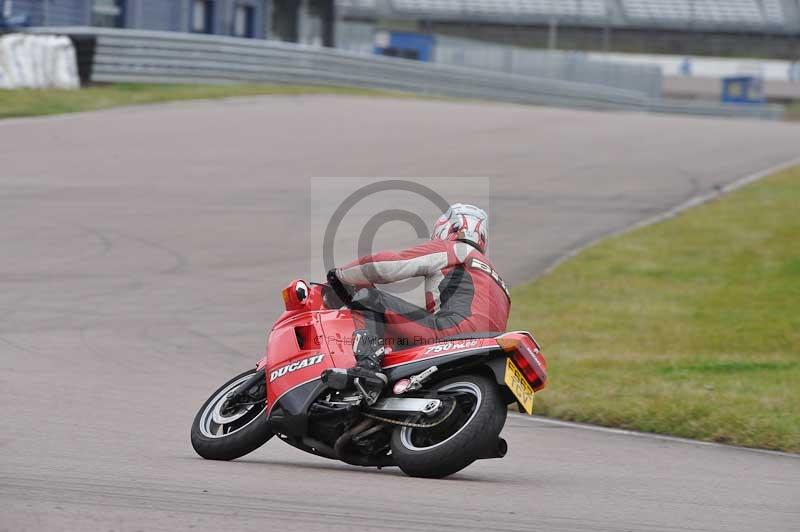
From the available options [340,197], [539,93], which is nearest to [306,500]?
[340,197]

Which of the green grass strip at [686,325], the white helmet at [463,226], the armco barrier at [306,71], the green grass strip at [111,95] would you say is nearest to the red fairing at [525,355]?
the white helmet at [463,226]

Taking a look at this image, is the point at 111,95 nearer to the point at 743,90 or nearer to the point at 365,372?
the point at 365,372

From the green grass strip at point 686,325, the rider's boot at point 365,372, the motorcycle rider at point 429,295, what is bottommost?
the green grass strip at point 686,325

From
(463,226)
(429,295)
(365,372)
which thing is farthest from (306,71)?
(365,372)

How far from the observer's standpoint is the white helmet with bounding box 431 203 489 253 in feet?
22.2

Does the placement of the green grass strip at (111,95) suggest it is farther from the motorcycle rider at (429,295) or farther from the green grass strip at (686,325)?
the motorcycle rider at (429,295)

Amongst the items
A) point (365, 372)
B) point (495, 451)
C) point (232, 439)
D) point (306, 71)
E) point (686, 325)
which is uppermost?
point (306, 71)

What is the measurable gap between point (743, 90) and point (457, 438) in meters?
52.2

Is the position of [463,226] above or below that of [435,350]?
above

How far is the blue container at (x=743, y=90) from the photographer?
180 ft

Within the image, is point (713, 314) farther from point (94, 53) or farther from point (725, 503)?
point (94, 53)

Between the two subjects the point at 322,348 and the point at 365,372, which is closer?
the point at 365,372

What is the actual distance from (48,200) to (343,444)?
434 inches

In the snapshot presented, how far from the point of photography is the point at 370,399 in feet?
20.8
